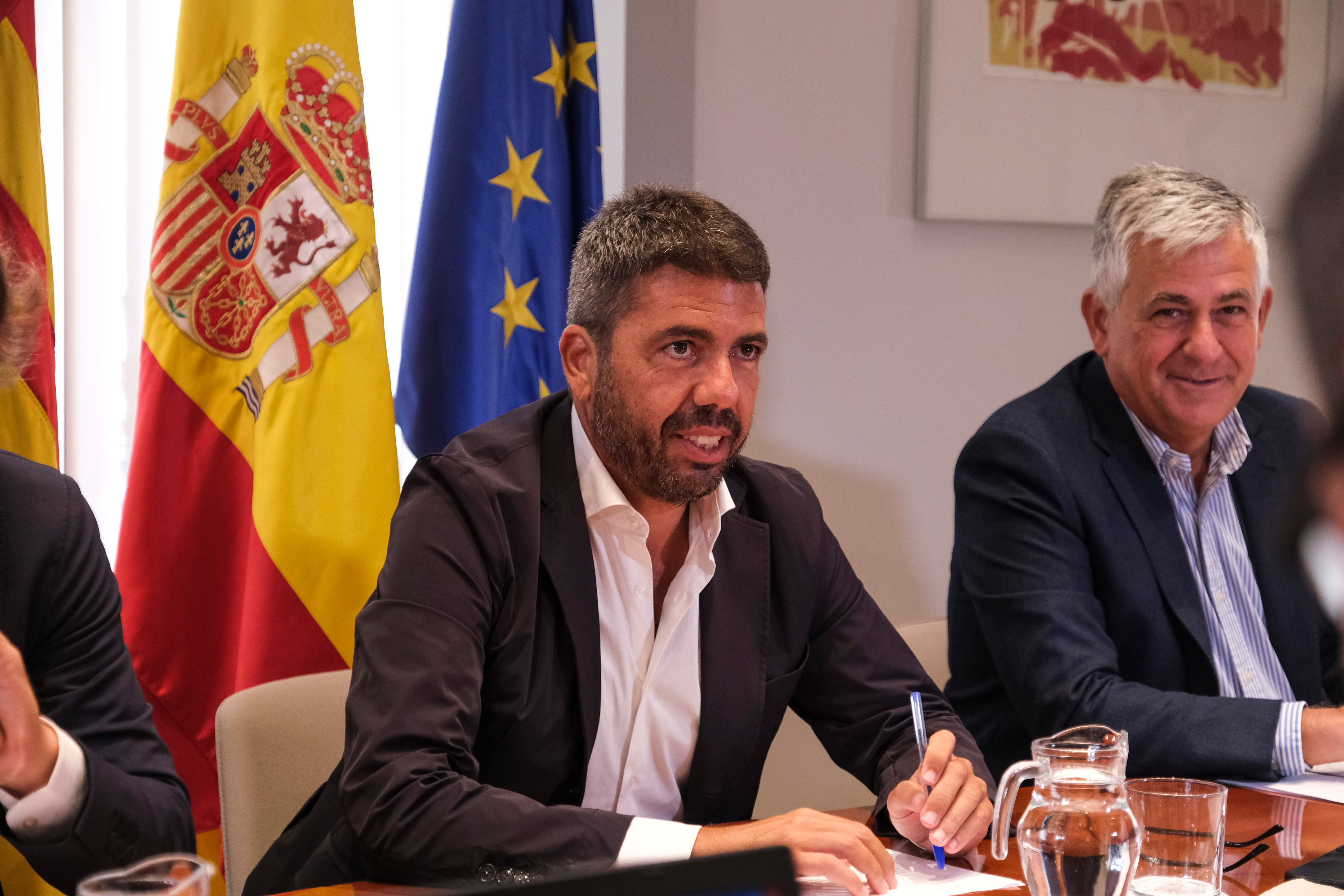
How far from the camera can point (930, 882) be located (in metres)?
1.31

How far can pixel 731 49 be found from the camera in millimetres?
2908

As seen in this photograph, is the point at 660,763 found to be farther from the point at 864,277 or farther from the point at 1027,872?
the point at 864,277

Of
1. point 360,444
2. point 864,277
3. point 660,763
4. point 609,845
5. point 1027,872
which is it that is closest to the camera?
point 1027,872

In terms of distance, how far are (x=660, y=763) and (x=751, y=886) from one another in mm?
1246

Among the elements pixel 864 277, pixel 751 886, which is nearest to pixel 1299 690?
pixel 864 277

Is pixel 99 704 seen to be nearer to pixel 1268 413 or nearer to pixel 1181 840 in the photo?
pixel 1181 840

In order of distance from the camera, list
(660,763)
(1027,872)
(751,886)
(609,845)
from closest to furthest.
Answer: (751,886) < (1027,872) < (609,845) < (660,763)

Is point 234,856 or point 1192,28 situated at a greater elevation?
point 1192,28

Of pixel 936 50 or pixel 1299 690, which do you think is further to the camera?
pixel 936 50

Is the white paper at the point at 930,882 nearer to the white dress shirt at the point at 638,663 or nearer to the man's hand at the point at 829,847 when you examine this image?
the man's hand at the point at 829,847

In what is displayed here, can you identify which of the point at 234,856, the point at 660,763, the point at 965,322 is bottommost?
the point at 234,856

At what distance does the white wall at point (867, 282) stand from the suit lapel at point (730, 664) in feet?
3.79

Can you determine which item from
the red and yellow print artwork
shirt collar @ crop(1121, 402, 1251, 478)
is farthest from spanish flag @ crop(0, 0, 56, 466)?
the red and yellow print artwork

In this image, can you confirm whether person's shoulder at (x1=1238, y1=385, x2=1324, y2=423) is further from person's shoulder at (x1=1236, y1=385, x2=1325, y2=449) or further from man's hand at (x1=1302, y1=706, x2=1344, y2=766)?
man's hand at (x1=1302, y1=706, x2=1344, y2=766)
